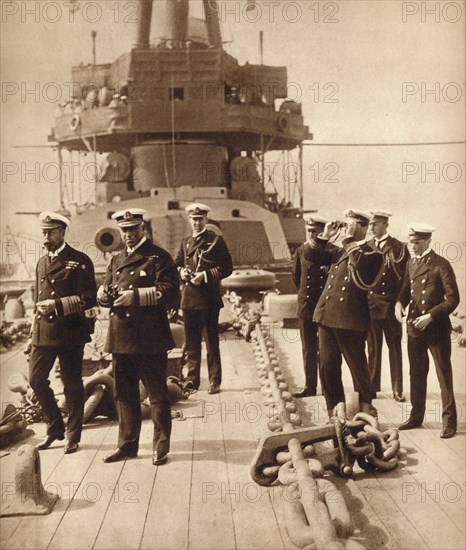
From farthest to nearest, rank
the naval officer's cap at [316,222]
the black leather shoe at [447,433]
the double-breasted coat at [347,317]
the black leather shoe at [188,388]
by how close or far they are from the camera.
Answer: the black leather shoe at [188,388] → the naval officer's cap at [316,222] → the double-breasted coat at [347,317] → the black leather shoe at [447,433]

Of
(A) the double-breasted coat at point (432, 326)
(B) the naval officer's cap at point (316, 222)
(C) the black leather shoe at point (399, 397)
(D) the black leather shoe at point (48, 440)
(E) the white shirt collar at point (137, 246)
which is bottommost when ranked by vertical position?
(C) the black leather shoe at point (399, 397)

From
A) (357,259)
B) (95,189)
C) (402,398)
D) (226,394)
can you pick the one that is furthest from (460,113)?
(95,189)

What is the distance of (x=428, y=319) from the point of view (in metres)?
3.82

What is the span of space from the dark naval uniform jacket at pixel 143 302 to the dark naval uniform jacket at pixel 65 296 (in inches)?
9.8

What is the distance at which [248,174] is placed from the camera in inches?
535

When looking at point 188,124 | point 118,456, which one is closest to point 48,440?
point 118,456

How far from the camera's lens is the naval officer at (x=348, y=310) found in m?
3.91

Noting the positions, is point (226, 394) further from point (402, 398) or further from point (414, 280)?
point (414, 280)

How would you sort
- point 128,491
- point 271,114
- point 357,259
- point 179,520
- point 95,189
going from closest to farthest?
point 179,520, point 128,491, point 357,259, point 95,189, point 271,114

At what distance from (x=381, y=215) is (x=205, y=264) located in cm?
129

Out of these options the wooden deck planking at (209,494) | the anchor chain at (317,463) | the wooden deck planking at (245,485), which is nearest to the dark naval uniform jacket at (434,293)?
the anchor chain at (317,463)

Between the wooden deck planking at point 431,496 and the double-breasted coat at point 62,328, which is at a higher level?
the double-breasted coat at point 62,328

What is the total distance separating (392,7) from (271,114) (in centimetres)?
1001

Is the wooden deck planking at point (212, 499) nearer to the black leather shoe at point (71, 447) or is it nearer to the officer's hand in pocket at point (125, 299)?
the black leather shoe at point (71, 447)
